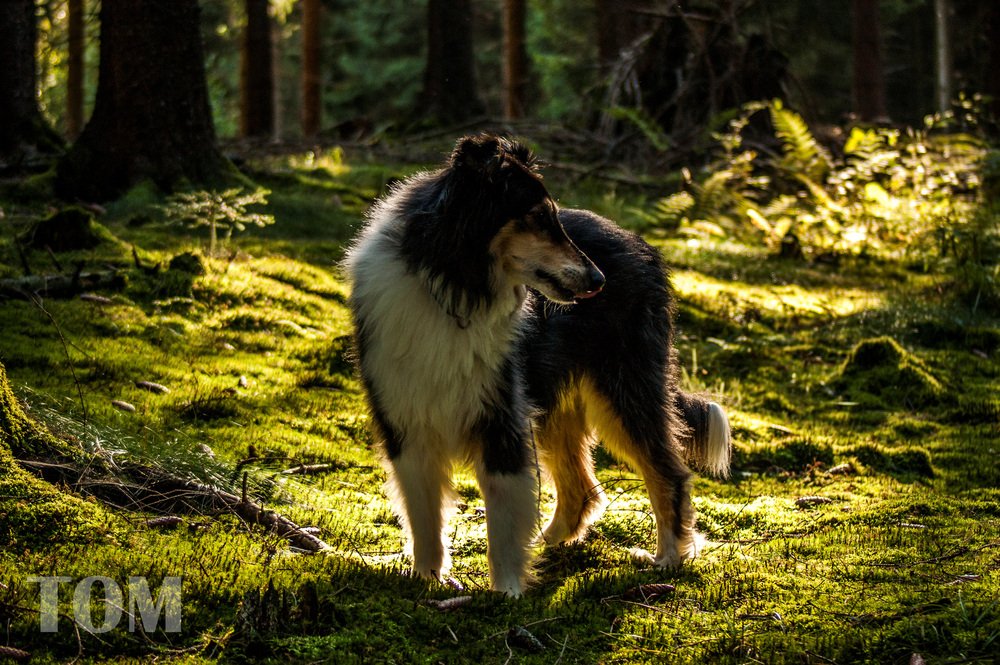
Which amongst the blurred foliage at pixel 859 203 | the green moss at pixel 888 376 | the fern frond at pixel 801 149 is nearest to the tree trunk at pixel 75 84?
the blurred foliage at pixel 859 203

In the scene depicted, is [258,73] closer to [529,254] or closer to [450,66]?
[450,66]

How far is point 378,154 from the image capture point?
594 inches

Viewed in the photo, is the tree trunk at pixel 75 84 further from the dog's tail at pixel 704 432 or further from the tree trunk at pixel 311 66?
the dog's tail at pixel 704 432

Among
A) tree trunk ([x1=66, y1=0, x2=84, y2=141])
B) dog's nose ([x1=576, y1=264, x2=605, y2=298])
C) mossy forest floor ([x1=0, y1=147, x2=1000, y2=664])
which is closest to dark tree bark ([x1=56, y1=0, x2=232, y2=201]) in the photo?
mossy forest floor ([x1=0, y1=147, x2=1000, y2=664])

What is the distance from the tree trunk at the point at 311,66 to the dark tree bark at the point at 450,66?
6.39 metres

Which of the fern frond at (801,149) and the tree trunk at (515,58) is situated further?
the tree trunk at (515,58)

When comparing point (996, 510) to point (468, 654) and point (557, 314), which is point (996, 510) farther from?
point (468, 654)

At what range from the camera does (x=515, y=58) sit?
2130cm

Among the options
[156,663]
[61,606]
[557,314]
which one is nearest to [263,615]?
[156,663]

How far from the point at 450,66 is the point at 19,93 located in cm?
793

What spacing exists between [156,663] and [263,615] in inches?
14.7

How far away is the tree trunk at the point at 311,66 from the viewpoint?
23.1m

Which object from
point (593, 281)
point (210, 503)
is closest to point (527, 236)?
point (593, 281)

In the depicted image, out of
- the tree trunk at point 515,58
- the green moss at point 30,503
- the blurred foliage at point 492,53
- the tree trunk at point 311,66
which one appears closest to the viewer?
the green moss at point 30,503
